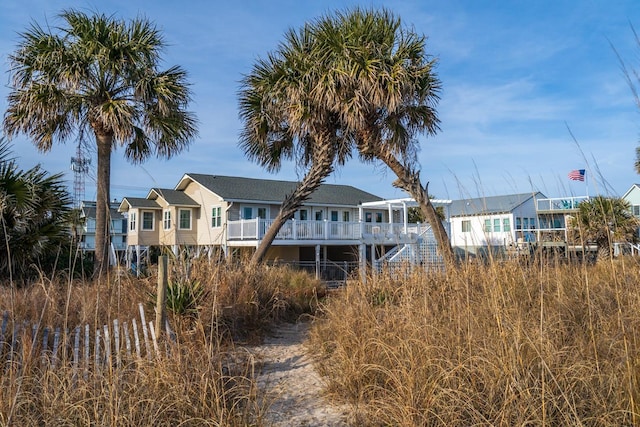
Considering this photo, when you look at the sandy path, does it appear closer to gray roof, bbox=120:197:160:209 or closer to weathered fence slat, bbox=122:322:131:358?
weathered fence slat, bbox=122:322:131:358

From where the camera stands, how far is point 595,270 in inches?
319

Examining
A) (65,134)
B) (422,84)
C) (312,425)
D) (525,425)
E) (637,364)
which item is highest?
(422,84)

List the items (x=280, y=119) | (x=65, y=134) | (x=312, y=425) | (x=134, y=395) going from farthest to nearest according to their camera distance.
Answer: (x=280, y=119)
(x=65, y=134)
(x=312, y=425)
(x=134, y=395)

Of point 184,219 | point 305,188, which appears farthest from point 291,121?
point 184,219

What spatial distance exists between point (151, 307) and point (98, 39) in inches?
355

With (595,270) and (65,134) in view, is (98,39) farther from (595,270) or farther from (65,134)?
(595,270)

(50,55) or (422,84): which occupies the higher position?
(50,55)

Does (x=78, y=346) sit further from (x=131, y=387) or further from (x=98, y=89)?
(x=98, y=89)

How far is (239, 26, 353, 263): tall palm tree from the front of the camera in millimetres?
13180

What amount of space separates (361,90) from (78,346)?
30.0ft

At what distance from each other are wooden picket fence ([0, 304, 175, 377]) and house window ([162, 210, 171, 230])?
957 inches

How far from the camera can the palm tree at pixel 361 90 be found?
1221 cm

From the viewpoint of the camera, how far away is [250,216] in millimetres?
27531

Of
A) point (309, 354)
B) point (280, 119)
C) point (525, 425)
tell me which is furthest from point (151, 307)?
point (280, 119)
